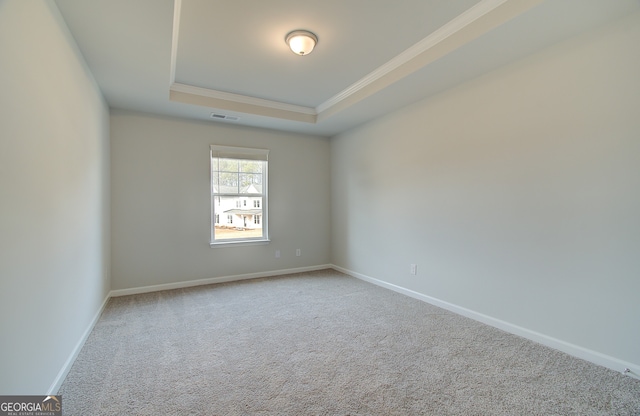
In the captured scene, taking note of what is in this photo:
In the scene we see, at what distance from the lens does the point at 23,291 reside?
57.7 inches

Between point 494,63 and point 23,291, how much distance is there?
12.4ft

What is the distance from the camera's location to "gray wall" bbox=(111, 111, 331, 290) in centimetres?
389

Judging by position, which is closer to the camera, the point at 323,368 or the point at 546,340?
the point at 323,368

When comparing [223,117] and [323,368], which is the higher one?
[223,117]

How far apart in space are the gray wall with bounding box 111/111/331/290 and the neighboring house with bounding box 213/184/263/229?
0.21 m

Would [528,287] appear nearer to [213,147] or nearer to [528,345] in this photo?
[528,345]

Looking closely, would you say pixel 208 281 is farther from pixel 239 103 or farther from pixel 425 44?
pixel 425 44

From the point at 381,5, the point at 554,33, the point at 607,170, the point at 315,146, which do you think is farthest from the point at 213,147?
the point at 607,170

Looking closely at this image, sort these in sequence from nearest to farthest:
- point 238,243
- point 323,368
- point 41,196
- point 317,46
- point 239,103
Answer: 1. point 41,196
2. point 323,368
3. point 317,46
4. point 239,103
5. point 238,243

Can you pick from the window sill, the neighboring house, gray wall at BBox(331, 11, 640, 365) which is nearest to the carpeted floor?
gray wall at BBox(331, 11, 640, 365)

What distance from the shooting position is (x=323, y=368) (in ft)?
7.01
